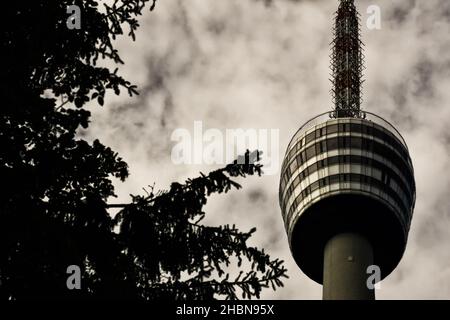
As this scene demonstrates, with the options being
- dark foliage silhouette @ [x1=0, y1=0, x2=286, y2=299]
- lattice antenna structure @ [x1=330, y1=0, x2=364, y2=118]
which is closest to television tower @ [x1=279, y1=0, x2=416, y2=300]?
lattice antenna structure @ [x1=330, y1=0, x2=364, y2=118]

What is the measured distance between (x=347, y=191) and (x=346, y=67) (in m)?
15.1

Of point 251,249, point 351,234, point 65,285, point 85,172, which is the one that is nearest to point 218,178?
point 251,249

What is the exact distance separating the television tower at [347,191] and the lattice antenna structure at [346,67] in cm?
11

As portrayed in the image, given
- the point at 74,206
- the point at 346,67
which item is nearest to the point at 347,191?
the point at 346,67

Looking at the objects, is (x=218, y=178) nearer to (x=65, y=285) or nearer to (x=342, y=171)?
(x=65, y=285)

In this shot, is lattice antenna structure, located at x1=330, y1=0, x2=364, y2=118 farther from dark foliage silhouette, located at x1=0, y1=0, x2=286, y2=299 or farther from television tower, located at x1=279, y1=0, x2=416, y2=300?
dark foliage silhouette, located at x1=0, y1=0, x2=286, y2=299

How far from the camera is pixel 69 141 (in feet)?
39.5

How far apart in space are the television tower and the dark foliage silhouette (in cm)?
6779

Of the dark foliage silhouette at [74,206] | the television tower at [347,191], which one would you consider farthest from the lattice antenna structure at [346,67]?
the dark foliage silhouette at [74,206]

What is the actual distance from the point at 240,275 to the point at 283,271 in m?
0.65

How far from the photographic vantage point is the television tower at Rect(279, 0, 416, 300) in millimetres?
81750

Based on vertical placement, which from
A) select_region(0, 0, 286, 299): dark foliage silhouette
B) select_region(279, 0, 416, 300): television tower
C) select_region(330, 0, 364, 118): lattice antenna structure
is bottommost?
select_region(0, 0, 286, 299): dark foliage silhouette

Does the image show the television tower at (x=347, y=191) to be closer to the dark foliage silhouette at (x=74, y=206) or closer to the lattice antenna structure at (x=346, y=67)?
the lattice antenna structure at (x=346, y=67)

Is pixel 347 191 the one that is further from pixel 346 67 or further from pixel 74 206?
pixel 74 206
